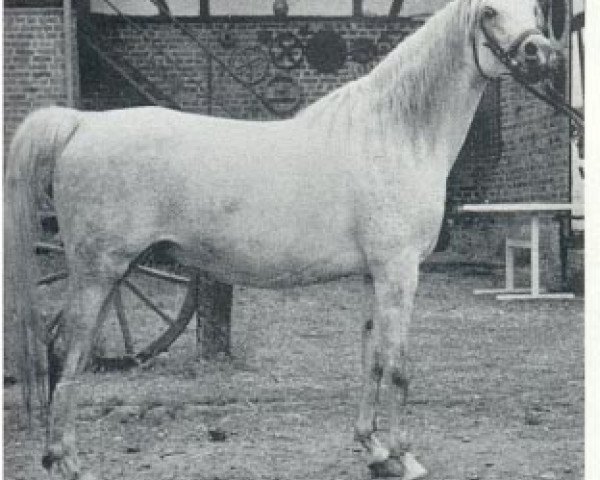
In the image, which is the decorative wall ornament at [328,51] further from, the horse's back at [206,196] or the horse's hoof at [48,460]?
the horse's hoof at [48,460]

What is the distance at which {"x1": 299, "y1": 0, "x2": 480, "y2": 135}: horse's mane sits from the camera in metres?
3.86

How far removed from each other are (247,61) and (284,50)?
509mm

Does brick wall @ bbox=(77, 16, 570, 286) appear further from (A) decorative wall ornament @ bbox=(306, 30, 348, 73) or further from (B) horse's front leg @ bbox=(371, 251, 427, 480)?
(B) horse's front leg @ bbox=(371, 251, 427, 480)

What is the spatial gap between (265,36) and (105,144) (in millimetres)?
8539

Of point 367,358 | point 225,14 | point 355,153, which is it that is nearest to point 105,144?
point 355,153

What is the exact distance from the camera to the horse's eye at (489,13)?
149 inches

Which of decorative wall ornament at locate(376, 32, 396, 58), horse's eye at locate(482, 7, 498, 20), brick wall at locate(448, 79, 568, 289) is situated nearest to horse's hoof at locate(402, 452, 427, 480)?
horse's eye at locate(482, 7, 498, 20)

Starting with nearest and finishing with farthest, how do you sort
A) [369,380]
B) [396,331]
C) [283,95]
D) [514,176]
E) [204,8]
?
[396,331] → [369,380] → [514,176] → [204,8] → [283,95]

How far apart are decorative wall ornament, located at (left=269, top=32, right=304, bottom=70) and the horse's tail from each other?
821 centimetres

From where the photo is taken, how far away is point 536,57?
374 centimetres

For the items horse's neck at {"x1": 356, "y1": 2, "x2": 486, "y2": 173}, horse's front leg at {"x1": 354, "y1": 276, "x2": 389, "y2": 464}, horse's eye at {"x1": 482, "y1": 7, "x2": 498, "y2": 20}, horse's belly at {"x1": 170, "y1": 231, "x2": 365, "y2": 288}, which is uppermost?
horse's eye at {"x1": 482, "y1": 7, "x2": 498, "y2": 20}

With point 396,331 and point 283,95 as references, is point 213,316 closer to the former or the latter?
Result: point 396,331

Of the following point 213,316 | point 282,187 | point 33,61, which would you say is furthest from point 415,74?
point 33,61

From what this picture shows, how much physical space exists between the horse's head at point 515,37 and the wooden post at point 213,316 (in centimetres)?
253
